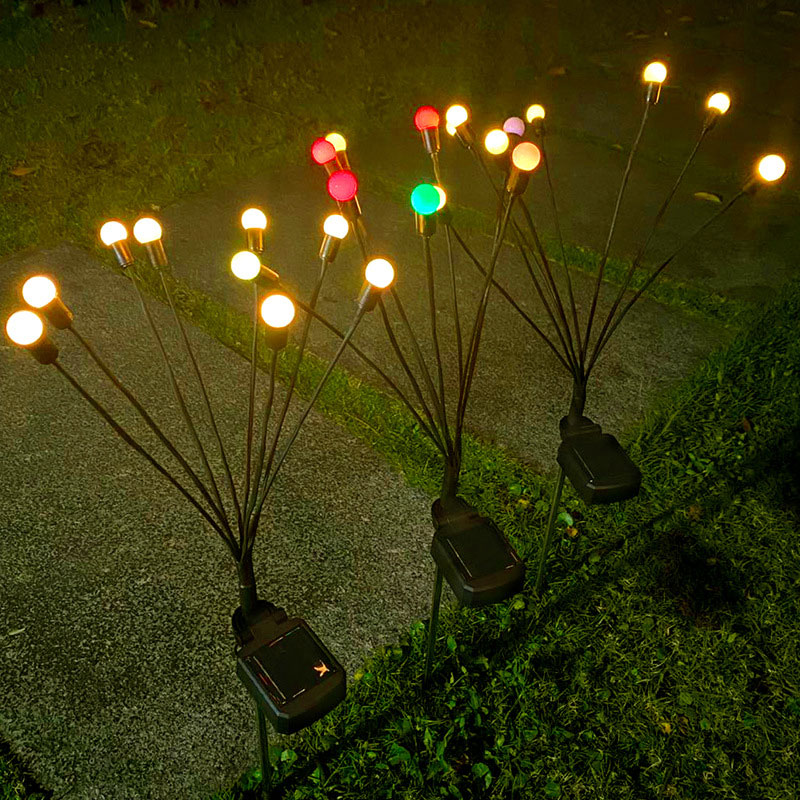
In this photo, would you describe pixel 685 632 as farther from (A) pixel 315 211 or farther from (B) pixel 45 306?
(A) pixel 315 211

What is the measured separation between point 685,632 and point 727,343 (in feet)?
5.07

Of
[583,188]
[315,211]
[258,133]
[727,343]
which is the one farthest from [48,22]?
[727,343]

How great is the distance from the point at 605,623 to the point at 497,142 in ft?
4.47

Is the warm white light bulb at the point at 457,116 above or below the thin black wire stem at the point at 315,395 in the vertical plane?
above

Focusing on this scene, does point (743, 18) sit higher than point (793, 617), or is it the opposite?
point (743, 18)

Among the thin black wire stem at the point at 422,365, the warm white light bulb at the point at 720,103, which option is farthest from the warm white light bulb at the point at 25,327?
the warm white light bulb at the point at 720,103

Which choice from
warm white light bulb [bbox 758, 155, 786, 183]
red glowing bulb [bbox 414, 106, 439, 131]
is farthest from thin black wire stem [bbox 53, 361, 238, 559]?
warm white light bulb [bbox 758, 155, 786, 183]

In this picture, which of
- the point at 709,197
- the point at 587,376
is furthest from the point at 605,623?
the point at 709,197

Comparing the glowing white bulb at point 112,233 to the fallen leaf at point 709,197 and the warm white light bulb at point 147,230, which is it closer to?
the warm white light bulb at point 147,230

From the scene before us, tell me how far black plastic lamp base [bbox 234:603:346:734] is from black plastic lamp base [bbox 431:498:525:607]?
0.32m

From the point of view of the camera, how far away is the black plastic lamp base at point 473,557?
5.31ft

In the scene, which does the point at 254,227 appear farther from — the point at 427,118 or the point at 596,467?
the point at 596,467

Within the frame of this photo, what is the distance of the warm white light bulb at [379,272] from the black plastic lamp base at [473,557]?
61 centimetres

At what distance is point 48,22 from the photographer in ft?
19.0
